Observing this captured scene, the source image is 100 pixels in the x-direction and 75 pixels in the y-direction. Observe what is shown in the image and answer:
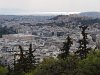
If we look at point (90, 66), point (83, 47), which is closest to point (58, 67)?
point (90, 66)

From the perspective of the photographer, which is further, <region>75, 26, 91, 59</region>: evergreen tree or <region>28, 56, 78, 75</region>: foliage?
<region>75, 26, 91, 59</region>: evergreen tree

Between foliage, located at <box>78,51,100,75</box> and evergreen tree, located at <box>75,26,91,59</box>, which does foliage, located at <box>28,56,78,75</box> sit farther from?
evergreen tree, located at <box>75,26,91,59</box>

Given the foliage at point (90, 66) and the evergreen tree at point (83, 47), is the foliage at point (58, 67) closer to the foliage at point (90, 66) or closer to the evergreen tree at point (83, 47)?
the foliage at point (90, 66)

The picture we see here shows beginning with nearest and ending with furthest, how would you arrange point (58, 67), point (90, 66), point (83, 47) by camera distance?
point (90, 66) → point (58, 67) → point (83, 47)

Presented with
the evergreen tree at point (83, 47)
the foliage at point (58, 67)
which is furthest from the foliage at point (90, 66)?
the evergreen tree at point (83, 47)

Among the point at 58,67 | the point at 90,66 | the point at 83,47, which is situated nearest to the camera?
the point at 90,66

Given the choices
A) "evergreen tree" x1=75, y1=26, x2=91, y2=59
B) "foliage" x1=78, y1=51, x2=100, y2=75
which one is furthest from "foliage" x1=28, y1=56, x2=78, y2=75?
"evergreen tree" x1=75, y1=26, x2=91, y2=59

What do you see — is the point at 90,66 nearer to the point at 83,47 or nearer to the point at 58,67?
the point at 58,67

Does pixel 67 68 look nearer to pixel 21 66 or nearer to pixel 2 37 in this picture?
pixel 21 66

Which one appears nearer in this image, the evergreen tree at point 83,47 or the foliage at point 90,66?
the foliage at point 90,66

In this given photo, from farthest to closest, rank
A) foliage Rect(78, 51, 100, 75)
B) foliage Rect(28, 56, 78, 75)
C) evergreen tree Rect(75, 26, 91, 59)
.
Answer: evergreen tree Rect(75, 26, 91, 59) < foliage Rect(28, 56, 78, 75) < foliage Rect(78, 51, 100, 75)

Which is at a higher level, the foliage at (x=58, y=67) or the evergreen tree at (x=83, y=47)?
the evergreen tree at (x=83, y=47)
